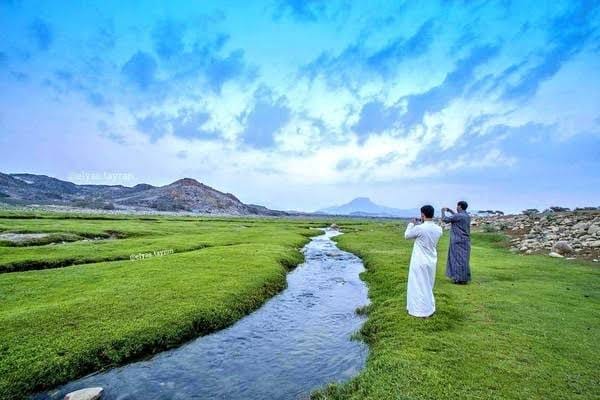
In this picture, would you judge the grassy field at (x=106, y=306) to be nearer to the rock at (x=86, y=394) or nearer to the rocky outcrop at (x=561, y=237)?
the rock at (x=86, y=394)

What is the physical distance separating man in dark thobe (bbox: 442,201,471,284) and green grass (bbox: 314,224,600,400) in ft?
2.86

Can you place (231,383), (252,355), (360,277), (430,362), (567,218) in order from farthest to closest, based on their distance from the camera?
(567,218), (360,277), (252,355), (231,383), (430,362)

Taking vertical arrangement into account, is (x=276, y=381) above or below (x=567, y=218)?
below

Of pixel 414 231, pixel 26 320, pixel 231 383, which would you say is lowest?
pixel 231 383

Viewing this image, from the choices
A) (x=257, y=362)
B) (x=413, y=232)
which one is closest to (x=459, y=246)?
(x=413, y=232)

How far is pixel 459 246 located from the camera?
20891 millimetres

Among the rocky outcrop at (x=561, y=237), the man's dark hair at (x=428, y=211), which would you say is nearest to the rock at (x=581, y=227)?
the rocky outcrop at (x=561, y=237)

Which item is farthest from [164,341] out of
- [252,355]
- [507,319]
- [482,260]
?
[482,260]

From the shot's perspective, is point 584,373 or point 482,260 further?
A: point 482,260

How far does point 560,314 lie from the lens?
1576 cm

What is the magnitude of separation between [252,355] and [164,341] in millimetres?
3981

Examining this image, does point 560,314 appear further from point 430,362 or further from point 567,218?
point 567,218

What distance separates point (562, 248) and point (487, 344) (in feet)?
93.4

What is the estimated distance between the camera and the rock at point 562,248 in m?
33.2
